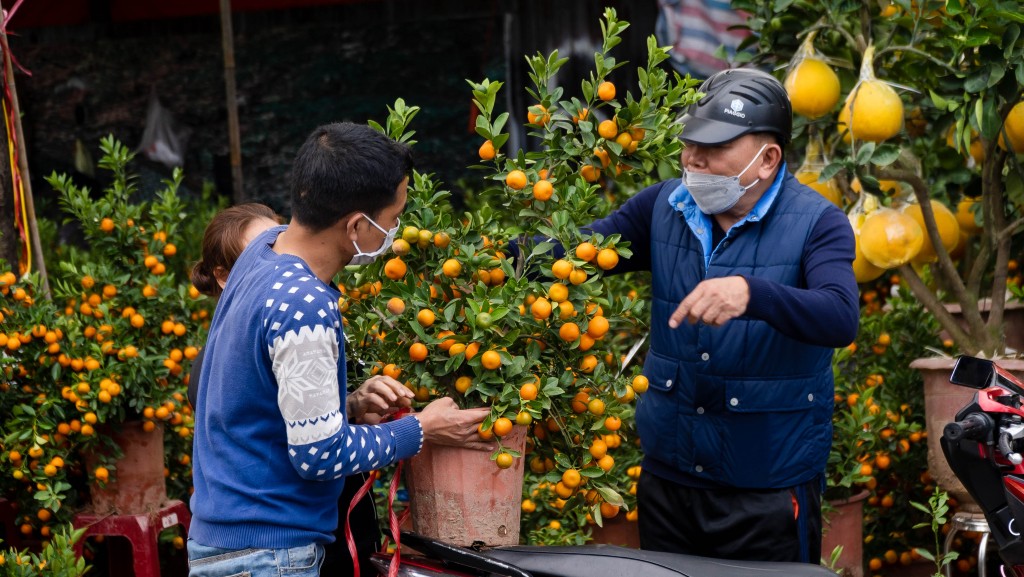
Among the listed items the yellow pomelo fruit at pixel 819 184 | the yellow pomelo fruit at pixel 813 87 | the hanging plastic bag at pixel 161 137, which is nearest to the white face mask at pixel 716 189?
the yellow pomelo fruit at pixel 813 87

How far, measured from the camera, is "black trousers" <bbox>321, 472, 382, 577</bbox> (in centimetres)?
233

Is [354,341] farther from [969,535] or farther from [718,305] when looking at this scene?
[969,535]

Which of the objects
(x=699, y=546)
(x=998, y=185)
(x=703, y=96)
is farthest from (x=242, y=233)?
(x=998, y=185)

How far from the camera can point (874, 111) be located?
3260 mm

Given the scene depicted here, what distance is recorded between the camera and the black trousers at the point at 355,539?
2334mm

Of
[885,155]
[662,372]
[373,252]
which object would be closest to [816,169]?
[885,155]

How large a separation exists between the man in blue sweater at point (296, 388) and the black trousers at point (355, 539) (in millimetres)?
428

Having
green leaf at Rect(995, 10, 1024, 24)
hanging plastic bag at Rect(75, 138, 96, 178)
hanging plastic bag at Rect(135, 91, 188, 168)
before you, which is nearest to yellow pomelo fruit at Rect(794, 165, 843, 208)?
green leaf at Rect(995, 10, 1024, 24)

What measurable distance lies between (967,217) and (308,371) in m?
2.99

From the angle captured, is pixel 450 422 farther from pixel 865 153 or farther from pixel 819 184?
pixel 819 184

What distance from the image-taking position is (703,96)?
2.29m

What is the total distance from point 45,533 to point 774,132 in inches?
108

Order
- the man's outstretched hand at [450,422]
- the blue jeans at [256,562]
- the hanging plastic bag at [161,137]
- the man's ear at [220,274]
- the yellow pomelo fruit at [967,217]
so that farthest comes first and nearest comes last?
the hanging plastic bag at [161,137], the yellow pomelo fruit at [967,217], the man's ear at [220,274], the man's outstretched hand at [450,422], the blue jeans at [256,562]

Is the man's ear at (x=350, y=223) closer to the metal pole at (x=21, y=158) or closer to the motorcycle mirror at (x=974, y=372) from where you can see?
the motorcycle mirror at (x=974, y=372)
